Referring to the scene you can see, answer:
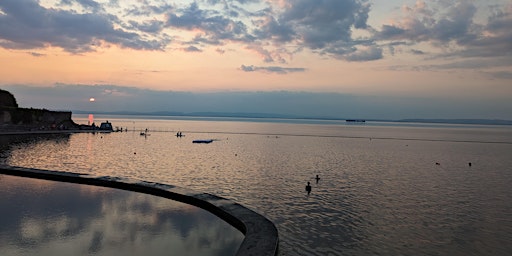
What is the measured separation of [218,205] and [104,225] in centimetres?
703

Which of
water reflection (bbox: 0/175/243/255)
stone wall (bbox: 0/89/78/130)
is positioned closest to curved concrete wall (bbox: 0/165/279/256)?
water reflection (bbox: 0/175/243/255)

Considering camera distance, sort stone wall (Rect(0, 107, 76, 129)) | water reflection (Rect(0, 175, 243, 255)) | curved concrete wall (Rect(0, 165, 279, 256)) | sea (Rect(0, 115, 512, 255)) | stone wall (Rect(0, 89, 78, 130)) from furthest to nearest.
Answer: stone wall (Rect(0, 107, 76, 129))
stone wall (Rect(0, 89, 78, 130))
sea (Rect(0, 115, 512, 255))
curved concrete wall (Rect(0, 165, 279, 256))
water reflection (Rect(0, 175, 243, 255))

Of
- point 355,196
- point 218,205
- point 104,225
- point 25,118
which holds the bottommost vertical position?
point 355,196

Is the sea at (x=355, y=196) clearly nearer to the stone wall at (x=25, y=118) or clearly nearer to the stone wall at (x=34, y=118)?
the stone wall at (x=25, y=118)

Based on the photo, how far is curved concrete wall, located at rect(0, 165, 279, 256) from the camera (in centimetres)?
1611

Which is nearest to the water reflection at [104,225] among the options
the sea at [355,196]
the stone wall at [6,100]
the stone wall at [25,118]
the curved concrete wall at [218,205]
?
the curved concrete wall at [218,205]

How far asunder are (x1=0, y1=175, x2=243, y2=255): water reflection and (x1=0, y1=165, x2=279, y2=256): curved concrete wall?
66 cm

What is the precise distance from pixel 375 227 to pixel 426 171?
33.3 meters

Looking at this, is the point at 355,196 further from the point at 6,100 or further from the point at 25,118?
the point at 6,100

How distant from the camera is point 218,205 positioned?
75.1 feet

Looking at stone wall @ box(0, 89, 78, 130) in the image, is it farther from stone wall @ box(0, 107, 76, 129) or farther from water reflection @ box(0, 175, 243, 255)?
water reflection @ box(0, 175, 243, 255)

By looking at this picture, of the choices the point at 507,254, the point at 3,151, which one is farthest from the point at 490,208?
the point at 3,151

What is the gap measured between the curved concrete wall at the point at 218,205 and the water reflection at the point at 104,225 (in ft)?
2.16

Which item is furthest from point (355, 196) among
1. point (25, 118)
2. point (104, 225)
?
point (25, 118)
